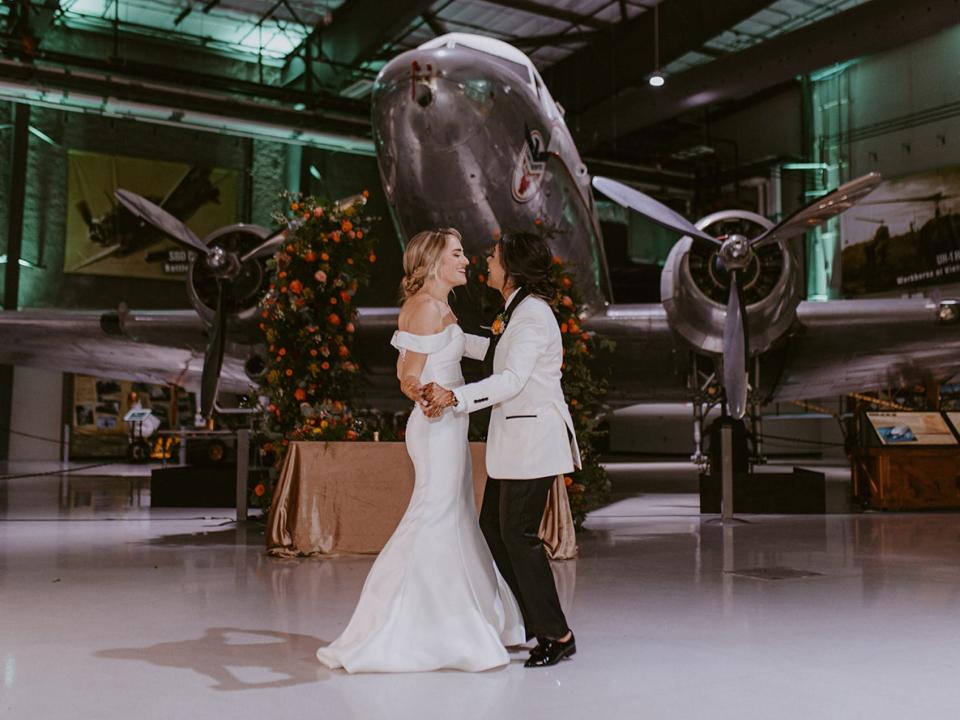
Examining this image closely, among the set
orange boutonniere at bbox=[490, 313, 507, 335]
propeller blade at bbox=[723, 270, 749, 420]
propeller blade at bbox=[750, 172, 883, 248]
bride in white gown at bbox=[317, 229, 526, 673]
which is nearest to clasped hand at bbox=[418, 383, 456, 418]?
bride in white gown at bbox=[317, 229, 526, 673]

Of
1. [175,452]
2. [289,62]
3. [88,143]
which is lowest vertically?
[175,452]

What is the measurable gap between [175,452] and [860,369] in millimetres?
17067

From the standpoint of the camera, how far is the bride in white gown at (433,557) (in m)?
3.54

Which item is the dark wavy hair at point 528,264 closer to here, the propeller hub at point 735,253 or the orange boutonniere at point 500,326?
the orange boutonniere at point 500,326

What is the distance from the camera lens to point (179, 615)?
4.68 m

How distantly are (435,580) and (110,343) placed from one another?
35.7 ft

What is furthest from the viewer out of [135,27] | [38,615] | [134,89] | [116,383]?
[116,383]

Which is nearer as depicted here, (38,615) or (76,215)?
(38,615)

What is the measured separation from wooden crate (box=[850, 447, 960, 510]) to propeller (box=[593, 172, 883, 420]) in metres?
2.69

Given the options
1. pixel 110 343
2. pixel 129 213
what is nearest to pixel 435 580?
pixel 110 343

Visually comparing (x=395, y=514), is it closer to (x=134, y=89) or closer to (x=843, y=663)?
(x=843, y=663)

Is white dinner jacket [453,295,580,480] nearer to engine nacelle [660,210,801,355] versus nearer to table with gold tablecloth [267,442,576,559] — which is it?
table with gold tablecloth [267,442,576,559]

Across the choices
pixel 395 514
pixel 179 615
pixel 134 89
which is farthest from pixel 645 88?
pixel 179 615

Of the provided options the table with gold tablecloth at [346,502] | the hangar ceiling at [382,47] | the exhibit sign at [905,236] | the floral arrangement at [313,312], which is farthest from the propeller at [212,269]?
the exhibit sign at [905,236]
